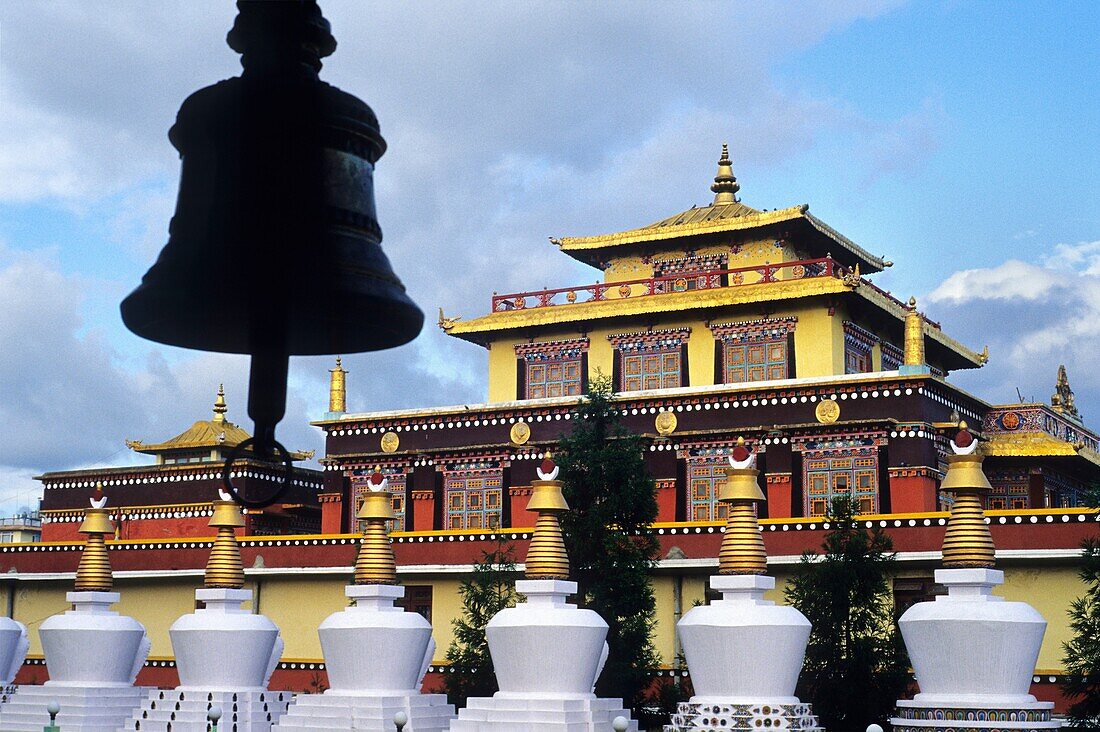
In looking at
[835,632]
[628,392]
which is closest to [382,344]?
[835,632]

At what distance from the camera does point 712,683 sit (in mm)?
19328

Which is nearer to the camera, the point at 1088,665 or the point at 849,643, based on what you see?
the point at 1088,665

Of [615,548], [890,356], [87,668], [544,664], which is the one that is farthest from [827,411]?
[87,668]

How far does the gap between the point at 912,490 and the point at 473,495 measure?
1203 centimetres

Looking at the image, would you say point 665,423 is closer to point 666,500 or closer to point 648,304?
point 666,500

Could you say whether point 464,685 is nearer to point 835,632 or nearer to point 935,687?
point 835,632

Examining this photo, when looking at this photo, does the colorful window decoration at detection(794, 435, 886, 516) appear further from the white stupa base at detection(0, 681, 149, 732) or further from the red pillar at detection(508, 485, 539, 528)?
the white stupa base at detection(0, 681, 149, 732)

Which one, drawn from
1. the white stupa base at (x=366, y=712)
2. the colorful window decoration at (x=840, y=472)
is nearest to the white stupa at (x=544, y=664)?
the white stupa base at (x=366, y=712)

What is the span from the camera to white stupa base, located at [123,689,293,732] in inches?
996

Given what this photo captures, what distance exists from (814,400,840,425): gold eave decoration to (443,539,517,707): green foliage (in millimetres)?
8390

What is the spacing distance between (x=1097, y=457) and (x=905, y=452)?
27.8 ft

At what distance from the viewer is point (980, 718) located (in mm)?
18062

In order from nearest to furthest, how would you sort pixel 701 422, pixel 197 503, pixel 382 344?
pixel 382 344 → pixel 701 422 → pixel 197 503

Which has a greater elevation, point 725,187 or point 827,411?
point 725,187
